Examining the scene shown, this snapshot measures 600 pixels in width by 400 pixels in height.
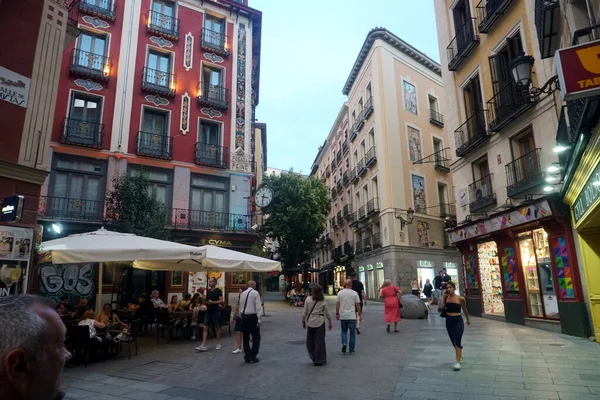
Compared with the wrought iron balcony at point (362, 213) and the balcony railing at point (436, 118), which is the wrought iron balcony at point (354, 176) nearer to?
the wrought iron balcony at point (362, 213)

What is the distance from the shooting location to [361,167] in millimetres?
33469

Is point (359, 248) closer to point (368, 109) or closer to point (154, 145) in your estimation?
point (368, 109)

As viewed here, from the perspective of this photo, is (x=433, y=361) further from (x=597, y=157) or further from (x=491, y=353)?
(x=597, y=157)

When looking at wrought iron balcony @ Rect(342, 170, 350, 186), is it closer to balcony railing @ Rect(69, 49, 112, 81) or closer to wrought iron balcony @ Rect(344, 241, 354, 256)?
wrought iron balcony @ Rect(344, 241, 354, 256)

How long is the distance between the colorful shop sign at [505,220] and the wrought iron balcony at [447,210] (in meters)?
12.6

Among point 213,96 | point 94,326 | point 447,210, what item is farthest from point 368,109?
point 94,326

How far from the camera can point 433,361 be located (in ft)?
26.3

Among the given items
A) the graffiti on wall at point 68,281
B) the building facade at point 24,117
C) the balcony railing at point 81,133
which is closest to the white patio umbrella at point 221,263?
the building facade at point 24,117

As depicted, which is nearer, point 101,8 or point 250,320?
point 250,320

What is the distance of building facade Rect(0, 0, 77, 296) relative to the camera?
799 cm

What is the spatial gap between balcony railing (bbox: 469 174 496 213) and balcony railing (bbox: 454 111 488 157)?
4.73 ft

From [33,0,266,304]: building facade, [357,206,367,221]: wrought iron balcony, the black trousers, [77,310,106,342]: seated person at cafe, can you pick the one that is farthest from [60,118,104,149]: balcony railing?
[357,206,367,221]: wrought iron balcony

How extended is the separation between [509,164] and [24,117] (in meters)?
14.7

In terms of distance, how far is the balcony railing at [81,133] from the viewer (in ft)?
61.2
